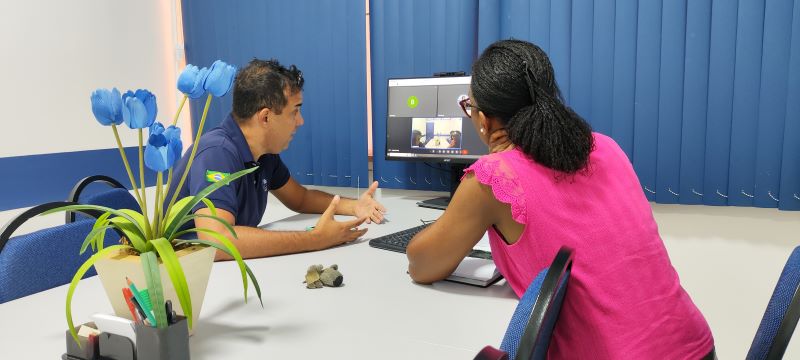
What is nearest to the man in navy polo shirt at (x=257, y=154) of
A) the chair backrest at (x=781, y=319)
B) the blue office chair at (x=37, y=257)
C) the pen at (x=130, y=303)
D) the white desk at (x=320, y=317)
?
the white desk at (x=320, y=317)

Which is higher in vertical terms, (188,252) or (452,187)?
(188,252)

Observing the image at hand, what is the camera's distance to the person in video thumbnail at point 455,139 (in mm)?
2455

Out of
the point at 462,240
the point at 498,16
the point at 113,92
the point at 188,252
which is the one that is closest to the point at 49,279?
the point at 188,252

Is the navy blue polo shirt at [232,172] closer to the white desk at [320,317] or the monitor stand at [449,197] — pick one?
the white desk at [320,317]

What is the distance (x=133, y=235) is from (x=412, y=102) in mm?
1713

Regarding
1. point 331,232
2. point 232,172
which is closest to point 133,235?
point 331,232

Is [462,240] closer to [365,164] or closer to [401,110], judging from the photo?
[401,110]

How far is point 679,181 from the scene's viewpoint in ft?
7.20

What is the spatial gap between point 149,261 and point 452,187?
5.93ft

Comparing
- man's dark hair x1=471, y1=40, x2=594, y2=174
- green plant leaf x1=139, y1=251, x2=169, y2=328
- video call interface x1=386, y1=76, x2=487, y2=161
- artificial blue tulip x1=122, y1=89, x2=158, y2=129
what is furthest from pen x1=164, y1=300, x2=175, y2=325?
video call interface x1=386, y1=76, x2=487, y2=161

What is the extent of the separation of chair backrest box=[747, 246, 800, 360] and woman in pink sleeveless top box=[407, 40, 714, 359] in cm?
23

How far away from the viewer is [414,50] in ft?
8.66

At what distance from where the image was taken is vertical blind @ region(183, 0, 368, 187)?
9.13ft

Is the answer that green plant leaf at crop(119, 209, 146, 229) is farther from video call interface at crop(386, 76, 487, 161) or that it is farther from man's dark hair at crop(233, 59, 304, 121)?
video call interface at crop(386, 76, 487, 161)
